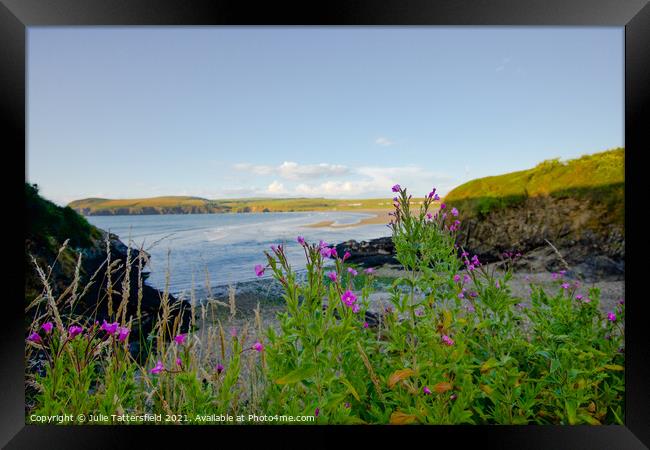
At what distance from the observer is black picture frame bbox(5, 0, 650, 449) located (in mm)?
1900

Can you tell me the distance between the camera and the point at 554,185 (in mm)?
2562

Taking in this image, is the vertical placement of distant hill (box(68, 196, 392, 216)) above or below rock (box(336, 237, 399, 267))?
above

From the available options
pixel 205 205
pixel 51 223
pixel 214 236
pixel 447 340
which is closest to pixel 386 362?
pixel 447 340

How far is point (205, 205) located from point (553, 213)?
7.93 ft

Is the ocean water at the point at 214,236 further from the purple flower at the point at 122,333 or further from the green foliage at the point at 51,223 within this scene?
the purple flower at the point at 122,333

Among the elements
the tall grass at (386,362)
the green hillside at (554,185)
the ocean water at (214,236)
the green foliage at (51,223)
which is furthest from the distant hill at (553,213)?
the green foliage at (51,223)

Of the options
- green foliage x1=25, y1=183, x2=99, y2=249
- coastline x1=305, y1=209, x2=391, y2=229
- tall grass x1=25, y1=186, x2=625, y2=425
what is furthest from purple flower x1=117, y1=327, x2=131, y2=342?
coastline x1=305, y1=209, x2=391, y2=229

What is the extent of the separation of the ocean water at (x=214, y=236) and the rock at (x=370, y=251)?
4 cm

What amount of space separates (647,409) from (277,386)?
1910 millimetres

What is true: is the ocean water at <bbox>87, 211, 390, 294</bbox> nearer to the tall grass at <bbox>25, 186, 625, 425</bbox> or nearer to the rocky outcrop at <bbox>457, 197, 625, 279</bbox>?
the tall grass at <bbox>25, 186, 625, 425</bbox>

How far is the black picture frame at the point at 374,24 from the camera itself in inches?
74.8

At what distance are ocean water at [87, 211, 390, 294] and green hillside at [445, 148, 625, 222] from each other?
28.7 inches

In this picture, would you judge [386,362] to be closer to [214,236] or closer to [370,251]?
[370,251]

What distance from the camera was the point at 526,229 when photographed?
2.66 meters
